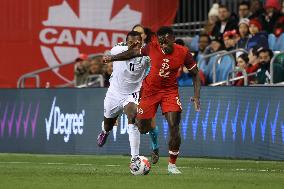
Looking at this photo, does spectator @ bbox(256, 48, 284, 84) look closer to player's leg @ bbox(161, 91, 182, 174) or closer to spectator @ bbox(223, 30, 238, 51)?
spectator @ bbox(223, 30, 238, 51)

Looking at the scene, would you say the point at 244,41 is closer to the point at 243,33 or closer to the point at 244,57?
the point at 243,33


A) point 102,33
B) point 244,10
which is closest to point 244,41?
point 244,10

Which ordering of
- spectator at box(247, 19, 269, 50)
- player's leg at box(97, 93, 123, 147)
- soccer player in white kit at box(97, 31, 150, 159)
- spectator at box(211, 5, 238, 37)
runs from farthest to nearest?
spectator at box(211, 5, 238, 37) → spectator at box(247, 19, 269, 50) → player's leg at box(97, 93, 123, 147) → soccer player in white kit at box(97, 31, 150, 159)

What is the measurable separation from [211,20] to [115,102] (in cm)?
838

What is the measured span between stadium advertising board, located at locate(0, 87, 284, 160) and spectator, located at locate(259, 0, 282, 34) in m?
3.46

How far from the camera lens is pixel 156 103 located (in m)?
17.3

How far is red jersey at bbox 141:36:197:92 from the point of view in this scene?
55.6 feet

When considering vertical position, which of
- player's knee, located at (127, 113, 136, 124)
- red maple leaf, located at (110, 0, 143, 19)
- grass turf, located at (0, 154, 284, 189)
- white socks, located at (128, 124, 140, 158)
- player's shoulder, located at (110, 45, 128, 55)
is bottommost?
grass turf, located at (0, 154, 284, 189)

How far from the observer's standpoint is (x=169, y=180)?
15.1 meters

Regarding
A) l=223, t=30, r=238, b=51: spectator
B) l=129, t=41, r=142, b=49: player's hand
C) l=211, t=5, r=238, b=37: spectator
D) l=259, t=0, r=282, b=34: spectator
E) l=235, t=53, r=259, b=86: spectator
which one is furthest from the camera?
l=211, t=5, r=238, b=37: spectator

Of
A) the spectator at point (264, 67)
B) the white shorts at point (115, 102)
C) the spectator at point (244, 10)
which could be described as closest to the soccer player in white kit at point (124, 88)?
the white shorts at point (115, 102)

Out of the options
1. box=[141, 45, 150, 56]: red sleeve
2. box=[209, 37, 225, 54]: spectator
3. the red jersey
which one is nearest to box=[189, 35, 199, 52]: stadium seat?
box=[209, 37, 225, 54]: spectator

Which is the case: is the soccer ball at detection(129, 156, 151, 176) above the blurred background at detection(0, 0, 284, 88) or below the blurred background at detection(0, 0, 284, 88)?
below

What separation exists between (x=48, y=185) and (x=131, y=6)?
52.0ft
